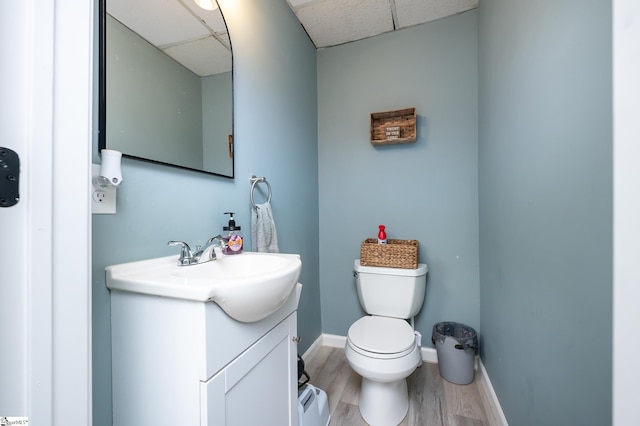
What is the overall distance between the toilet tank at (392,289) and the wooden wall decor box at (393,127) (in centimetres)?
87

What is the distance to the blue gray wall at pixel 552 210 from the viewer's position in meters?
0.58

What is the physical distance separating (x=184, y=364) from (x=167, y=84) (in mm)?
918

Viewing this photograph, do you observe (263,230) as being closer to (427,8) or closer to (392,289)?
(392,289)

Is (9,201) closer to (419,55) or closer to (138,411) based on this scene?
(138,411)

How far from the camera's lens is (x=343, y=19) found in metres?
1.72

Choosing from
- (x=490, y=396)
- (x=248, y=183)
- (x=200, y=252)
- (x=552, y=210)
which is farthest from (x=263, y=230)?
(x=490, y=396)

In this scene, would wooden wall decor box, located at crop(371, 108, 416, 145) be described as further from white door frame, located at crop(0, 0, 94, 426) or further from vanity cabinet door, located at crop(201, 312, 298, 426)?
white door frame, located at crop(0, 0, 94, 426)

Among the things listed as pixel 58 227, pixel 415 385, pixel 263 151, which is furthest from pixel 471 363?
pixel 58 227

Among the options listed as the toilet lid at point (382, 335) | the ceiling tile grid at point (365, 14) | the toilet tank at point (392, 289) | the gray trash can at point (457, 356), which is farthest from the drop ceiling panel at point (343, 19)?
the gray trash can at point (457, 356)

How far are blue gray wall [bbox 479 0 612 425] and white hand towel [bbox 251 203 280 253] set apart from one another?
3.51 feet

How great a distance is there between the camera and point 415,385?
5.09ft

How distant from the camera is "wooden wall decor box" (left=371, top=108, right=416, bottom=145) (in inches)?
68.9

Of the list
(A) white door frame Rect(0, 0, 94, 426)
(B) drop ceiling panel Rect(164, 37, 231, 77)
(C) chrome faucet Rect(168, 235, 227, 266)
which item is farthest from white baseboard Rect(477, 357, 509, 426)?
(B) drop ceiling panel Rect(164, 37, 231, 77)

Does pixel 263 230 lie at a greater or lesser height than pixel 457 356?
greater
